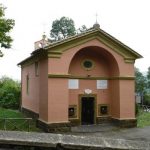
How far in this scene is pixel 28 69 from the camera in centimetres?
2792

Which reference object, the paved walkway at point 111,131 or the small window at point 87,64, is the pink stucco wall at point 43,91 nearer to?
the paved walkway at point 111,131

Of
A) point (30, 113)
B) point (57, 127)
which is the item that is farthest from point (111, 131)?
point (30, 113)

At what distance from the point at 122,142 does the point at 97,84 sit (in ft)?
63.2

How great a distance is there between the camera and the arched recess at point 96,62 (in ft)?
72.8

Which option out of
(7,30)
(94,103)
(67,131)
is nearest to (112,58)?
(94,103)

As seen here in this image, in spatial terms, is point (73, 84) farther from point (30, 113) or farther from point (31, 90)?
point (30, 113)

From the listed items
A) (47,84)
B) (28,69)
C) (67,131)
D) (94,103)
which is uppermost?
(28,69)

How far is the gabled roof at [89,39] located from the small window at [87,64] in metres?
2.24

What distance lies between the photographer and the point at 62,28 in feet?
194

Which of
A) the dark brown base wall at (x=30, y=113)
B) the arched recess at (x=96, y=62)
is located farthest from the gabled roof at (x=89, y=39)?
the dark brown base wall at (x=30, y=113)

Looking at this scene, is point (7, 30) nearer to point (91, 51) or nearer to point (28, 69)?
point (91, 51)

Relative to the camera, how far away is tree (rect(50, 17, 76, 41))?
59.0 m

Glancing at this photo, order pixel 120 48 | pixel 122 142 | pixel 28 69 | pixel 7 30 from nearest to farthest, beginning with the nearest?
pixel 122 142 < pixel 7 30 < pixel 120 48 < pixel 28 69

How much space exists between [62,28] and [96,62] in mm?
37377
